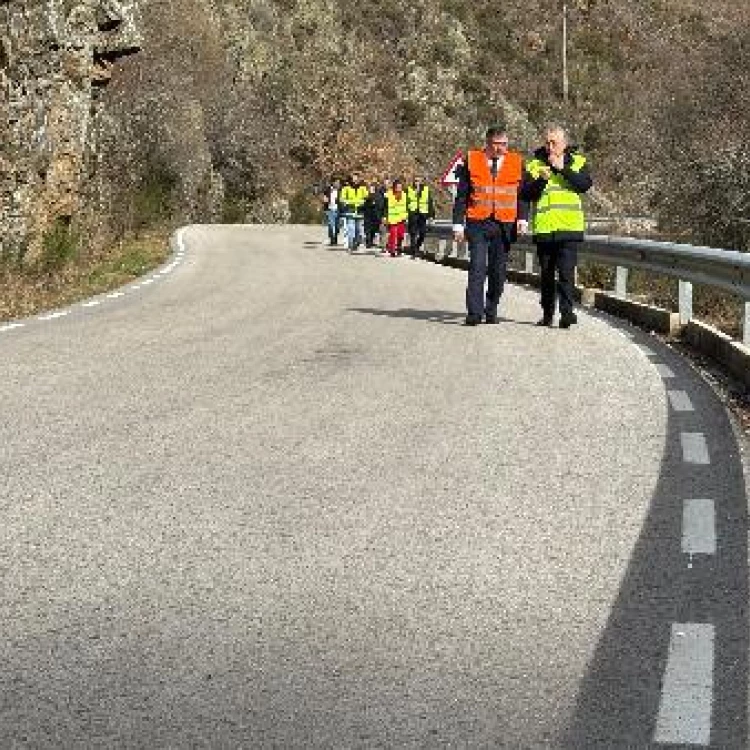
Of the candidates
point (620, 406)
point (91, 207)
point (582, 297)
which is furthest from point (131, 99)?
point (620, 406)

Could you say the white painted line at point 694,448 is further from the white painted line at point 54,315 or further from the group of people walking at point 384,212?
the group of people walking at point 384,212

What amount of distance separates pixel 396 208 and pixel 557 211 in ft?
62.9

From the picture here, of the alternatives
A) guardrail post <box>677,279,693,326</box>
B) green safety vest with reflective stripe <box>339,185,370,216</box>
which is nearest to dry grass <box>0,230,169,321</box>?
green safety vest with reflective stripe <box>339,185,370,216</box>

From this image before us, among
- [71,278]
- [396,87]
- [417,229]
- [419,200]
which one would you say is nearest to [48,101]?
[71,278]

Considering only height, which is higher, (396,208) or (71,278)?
(396,208)

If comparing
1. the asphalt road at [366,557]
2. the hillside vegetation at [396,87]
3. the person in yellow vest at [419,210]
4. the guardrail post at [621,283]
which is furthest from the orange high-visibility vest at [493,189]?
the hillside vegetation at [396,87]

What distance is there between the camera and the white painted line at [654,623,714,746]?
11.7 ft

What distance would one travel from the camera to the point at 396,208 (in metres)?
33.7

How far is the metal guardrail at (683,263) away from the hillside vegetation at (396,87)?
2479cm

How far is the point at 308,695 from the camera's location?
12.5 ft

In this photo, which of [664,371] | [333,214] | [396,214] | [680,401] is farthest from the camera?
[333,214]

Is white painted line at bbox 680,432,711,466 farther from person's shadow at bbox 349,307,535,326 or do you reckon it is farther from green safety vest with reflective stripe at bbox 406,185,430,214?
green safety vest with reflective stripe at bbox 406,185,430,214

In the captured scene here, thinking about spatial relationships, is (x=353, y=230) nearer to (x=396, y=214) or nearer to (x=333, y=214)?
(x=396, y=214)

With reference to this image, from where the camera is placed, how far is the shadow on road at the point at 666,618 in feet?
11.9
